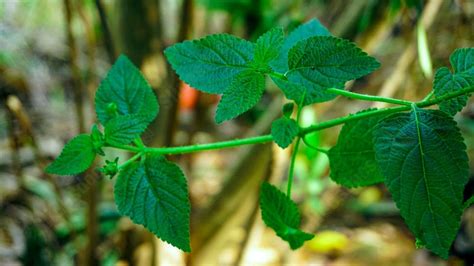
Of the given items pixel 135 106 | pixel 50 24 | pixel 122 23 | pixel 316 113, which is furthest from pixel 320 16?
pixel 50 24

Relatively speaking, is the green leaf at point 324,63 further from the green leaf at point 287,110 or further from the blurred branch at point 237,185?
the blurred branch at point 237,185

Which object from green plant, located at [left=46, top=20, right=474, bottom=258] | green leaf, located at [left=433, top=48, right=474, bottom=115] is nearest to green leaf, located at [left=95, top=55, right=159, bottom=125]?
green plant, located at [left=46, top=20, right=474, bottom=258]

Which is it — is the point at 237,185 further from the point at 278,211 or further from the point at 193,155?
the point at 278,211

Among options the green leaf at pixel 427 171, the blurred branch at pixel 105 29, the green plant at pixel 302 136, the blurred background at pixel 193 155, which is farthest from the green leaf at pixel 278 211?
the blurred branch at pixel 105 29

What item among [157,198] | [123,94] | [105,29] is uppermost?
[105,29]

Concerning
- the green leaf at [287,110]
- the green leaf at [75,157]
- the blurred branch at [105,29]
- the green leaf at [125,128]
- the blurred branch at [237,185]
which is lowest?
the green leaf at [75,157]

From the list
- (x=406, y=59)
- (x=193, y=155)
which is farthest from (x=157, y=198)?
(x=193, y=155)

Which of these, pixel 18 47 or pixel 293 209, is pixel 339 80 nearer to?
pixel 293 209
